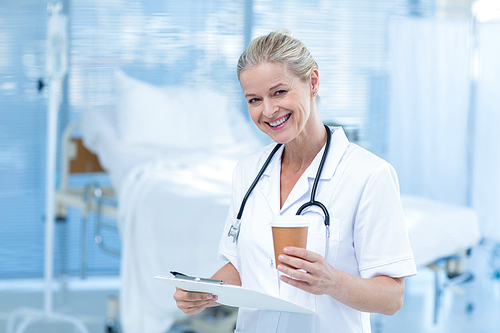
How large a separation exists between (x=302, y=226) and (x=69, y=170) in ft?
→ 8.59

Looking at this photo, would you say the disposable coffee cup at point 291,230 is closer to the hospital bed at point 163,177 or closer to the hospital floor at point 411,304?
the hospital bed at point 163,177

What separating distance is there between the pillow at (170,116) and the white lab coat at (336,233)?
76.1 inches

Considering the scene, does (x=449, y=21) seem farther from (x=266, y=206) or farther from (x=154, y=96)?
(x=266, y=206)

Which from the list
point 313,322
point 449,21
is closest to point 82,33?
point 449,21

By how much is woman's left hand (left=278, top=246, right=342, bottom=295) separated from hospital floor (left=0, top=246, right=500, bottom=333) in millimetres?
1818

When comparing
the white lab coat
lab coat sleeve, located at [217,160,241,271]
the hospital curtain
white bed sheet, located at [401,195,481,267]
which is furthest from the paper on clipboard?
the hospital curtain

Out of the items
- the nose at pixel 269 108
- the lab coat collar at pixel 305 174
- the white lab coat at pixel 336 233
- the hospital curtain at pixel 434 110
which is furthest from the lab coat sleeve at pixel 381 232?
the hospital curtain at pixel 434 110

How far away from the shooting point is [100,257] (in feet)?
12.5

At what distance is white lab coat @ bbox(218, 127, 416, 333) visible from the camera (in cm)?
109

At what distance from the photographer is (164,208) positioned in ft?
7.43

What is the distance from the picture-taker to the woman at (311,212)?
3.54 feet

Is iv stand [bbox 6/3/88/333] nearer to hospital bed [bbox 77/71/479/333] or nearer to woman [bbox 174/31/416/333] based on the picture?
hospital bed [bbox 77/71/479/333]

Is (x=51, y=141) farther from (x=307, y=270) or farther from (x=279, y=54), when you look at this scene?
(x=307, y=270)

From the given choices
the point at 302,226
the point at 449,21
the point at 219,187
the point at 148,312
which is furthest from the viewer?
the point at 449,21
